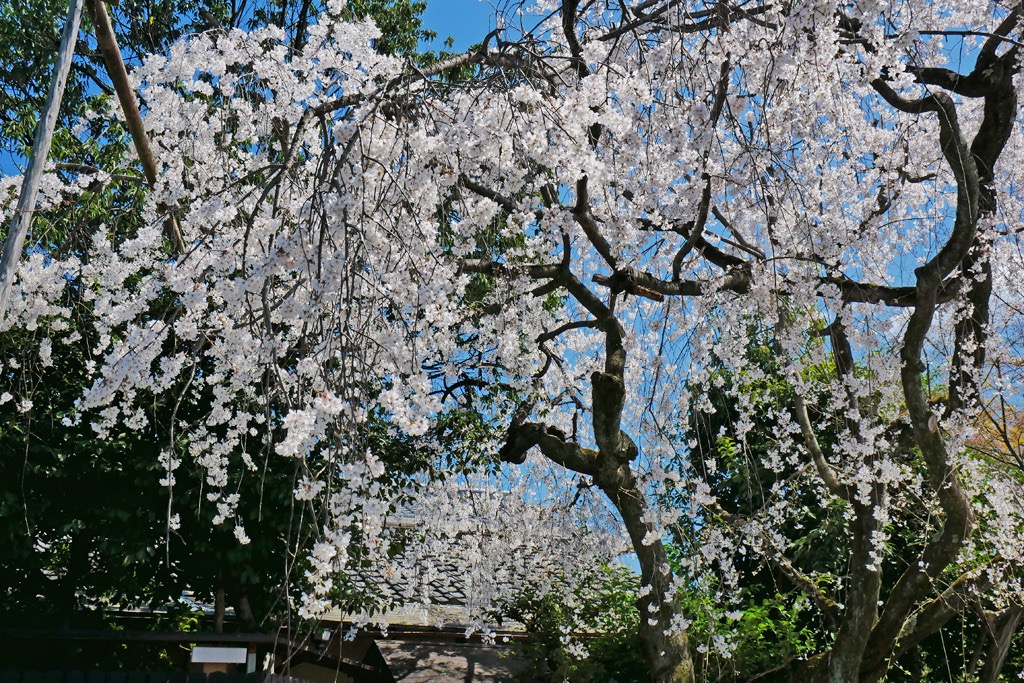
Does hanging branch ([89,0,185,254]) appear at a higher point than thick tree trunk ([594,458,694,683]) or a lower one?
higher

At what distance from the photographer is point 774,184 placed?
3.70 metres

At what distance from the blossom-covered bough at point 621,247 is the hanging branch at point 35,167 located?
0.33 m

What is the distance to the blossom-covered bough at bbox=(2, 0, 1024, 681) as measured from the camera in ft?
10.3

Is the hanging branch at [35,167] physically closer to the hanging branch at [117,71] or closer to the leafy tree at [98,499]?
the hanging branch at [117,71]

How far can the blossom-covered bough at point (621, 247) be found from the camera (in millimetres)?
3148

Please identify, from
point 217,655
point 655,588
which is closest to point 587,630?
point 655,588

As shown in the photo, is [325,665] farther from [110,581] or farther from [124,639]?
[124,639]

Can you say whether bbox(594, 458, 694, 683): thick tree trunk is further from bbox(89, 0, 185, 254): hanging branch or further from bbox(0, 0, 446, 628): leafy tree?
bbox(89, 0, 185, 254): hanging branch

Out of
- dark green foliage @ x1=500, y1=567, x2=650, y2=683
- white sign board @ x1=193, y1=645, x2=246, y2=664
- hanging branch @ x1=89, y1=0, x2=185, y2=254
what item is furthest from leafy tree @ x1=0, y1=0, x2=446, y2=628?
dark green foliage @ x1=500, y1=567, x2=650, y2=683

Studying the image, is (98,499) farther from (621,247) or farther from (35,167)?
(621,247)

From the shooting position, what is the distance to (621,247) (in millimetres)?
4531

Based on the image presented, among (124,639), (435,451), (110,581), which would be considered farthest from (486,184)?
(110,581)

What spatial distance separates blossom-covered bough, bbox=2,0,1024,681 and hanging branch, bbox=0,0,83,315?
0.33 metres

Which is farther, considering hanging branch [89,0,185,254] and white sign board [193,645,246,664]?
white sign board [193,645,246,664]
